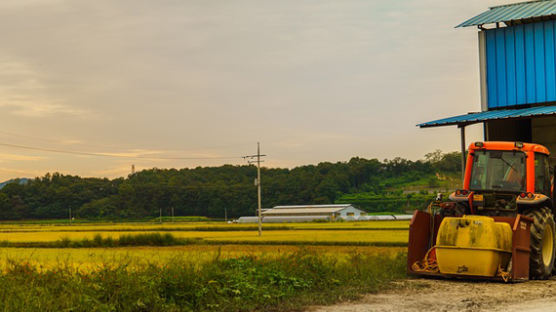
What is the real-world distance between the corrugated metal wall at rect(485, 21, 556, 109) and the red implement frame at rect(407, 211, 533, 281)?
8769 mm

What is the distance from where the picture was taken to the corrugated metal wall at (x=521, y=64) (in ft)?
77.4

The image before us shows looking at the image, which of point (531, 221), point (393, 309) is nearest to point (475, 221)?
point (531, 221)

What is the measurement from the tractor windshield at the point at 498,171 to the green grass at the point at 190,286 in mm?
3872

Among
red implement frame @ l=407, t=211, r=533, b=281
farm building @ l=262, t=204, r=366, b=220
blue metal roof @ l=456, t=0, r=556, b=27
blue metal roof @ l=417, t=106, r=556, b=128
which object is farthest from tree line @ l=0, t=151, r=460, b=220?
red implement frame @ l=407, t=211, r=533, b=281

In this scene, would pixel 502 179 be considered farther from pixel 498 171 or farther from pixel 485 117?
pixel 485 117

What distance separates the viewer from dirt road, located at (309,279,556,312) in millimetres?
→ 12125

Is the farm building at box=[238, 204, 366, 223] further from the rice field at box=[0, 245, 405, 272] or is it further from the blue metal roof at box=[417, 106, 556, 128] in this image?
the blue metal roof at box=[417, 106, 556, 128]

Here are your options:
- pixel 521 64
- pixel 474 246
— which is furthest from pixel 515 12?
pixel 474 246

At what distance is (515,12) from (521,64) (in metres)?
2.32

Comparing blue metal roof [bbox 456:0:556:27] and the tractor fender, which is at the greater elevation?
blue metal roof [bbox 456:0:556:27]

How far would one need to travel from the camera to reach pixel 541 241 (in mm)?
15938

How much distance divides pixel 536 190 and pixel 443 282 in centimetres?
352

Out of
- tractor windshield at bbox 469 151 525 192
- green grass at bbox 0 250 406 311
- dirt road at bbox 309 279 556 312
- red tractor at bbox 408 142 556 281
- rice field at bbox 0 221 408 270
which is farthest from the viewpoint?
rice field at bbox 0 221 408 270

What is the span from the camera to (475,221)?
1562 centimetres
